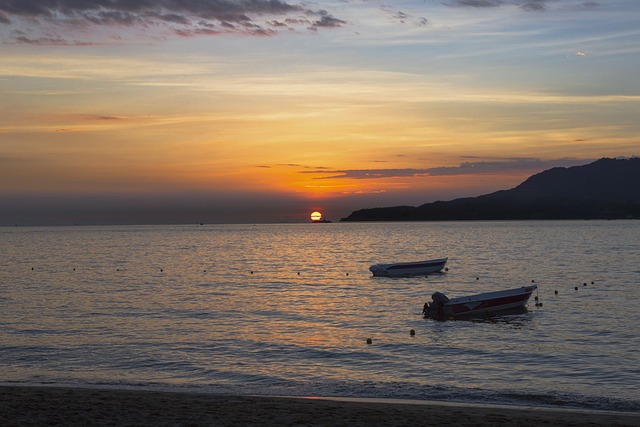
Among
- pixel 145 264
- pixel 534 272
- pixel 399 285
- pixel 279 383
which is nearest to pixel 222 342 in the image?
pixel 279 383

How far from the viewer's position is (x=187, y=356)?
29.9 metres

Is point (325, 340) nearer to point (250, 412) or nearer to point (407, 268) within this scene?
point (250, 412)

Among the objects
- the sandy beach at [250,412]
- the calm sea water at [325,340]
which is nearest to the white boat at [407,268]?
the calm sea water at [325,340]

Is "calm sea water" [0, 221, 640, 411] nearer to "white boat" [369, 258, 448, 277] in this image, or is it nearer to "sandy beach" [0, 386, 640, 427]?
"sandy beach" [0, 386, 640, 427]

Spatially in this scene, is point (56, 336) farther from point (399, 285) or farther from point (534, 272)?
point (534, 272)

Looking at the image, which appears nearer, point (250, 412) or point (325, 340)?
point (250, 412)

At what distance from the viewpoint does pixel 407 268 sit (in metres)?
78.8

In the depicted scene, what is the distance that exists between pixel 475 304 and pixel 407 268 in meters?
35.8

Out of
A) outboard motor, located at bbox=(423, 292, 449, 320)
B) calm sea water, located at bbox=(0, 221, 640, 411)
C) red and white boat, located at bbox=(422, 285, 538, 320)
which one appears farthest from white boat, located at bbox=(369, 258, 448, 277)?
outboard motor, located at bbox=(423, 292, 449, 320)

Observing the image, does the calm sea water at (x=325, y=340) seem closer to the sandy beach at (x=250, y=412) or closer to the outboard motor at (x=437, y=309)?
the outboard motor at (x=437, y=309)

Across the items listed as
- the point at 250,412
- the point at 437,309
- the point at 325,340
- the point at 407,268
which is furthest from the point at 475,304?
the point at 407,268

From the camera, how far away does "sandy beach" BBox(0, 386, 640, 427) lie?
16.7m

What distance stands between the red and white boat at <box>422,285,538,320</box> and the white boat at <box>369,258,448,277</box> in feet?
97.0

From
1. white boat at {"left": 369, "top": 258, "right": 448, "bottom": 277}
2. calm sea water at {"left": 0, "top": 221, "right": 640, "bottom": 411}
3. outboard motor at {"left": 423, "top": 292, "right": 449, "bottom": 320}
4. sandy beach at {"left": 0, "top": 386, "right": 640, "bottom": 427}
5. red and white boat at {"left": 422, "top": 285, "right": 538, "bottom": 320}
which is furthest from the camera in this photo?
white boat at {"left": 369, "top": 258, "right": 448, "bottom": 277}
